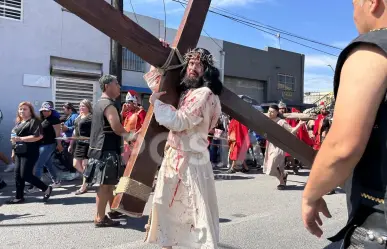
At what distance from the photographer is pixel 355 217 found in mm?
1505

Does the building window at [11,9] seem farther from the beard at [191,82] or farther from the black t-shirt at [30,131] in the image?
the beard at [191,82]

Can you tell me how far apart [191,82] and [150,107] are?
0.35 m

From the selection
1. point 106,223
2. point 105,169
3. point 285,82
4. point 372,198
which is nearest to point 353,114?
point 372,198

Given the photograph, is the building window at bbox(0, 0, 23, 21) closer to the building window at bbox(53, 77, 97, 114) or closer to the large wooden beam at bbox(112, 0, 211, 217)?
the building window at bbox(53, 77, 97, 114)

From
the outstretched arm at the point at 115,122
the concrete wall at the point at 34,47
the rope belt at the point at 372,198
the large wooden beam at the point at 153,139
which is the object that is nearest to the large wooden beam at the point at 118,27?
the large wooden beam at the point at 153,139

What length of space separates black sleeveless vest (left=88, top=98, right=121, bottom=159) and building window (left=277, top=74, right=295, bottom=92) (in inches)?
837

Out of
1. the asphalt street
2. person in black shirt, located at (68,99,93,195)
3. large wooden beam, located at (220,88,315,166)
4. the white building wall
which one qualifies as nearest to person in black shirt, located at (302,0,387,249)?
large wooden beam, located at (220,88,315,166)

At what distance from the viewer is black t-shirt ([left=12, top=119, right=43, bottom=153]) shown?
257 inches

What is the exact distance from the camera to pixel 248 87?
918 inches

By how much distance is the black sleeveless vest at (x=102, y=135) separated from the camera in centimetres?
491

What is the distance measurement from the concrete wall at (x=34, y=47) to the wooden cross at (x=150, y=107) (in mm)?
10933

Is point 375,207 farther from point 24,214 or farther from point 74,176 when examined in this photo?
point 74,176

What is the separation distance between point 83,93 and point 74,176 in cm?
550

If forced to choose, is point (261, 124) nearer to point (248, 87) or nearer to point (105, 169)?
point (105, 169)
